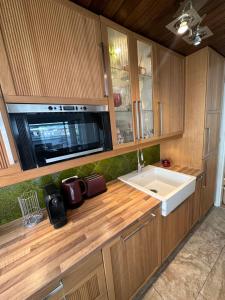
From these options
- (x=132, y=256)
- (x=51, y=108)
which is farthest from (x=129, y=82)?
(x=132, y=256)

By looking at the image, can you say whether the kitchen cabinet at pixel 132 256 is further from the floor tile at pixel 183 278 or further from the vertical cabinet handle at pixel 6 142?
the vertical cabinet handle at pixel 6 142

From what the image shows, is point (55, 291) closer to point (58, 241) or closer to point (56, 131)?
point (58, 241)

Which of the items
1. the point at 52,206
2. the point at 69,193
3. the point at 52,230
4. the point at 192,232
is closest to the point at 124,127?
the point at 69,193

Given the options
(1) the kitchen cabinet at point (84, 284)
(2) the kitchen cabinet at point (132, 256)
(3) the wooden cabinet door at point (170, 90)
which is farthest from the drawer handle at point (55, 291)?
(3) the wooden cabinet door at point (170, 90)

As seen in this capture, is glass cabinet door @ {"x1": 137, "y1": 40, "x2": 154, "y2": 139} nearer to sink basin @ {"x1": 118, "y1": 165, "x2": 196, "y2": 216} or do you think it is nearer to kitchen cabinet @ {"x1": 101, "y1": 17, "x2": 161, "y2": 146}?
kitchen cabinet @ {"x1": 101, "y1": 17, "x2": 161, "y2": 146}

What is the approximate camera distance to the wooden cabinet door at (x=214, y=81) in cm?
161

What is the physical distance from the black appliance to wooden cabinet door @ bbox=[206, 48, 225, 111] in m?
1.88

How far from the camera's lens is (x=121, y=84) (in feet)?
4.00

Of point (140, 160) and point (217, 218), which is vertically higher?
point (140, 160)

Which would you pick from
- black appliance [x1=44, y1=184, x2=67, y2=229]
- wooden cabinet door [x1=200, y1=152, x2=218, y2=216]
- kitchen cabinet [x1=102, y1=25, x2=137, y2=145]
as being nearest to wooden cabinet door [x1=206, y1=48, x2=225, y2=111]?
wooden cabinet door [x1=200, y1=152, x2=218, y2=216]

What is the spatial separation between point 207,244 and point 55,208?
187cm

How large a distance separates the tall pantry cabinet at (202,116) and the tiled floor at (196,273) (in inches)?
15.8

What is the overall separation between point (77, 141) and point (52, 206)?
47 centimetres

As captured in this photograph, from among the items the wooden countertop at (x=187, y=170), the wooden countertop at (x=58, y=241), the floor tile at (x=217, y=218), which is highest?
the wooden countertop at (x=58, y=241)
